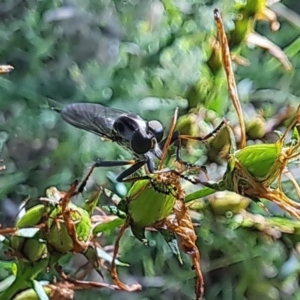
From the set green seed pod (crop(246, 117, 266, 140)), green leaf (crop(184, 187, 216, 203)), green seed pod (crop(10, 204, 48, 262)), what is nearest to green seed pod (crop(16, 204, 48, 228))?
green seed pod (crop(10, 204, 48, 262))

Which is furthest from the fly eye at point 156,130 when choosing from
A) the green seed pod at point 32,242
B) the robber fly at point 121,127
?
the green seed pod at point 32,242

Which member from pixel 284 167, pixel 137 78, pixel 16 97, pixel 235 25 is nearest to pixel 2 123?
pixel 16 97

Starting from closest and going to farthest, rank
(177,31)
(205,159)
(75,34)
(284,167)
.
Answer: (284,167) → (205,159) → (177,31) → (75,34)

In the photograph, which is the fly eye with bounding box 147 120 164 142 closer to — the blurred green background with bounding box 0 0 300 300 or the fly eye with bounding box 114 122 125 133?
the fly eye with bounding box 114 122 125 133

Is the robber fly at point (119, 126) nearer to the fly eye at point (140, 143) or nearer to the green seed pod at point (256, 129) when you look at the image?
the fly eye at point (140, 143)

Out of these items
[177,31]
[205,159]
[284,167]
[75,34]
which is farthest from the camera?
[75,34]

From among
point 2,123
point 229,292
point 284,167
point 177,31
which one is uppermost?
point 284,167

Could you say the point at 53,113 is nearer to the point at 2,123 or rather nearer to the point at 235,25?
the point at 2,123
